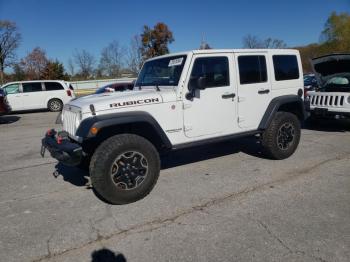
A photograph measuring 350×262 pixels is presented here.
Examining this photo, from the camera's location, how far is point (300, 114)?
5.91 m

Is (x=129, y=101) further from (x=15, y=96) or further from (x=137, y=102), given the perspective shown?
(x=15, y=96)

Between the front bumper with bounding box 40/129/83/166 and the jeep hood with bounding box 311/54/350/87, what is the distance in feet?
23.0

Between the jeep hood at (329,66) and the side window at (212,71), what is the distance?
4.61m

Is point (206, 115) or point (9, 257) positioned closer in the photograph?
point (9, 257)

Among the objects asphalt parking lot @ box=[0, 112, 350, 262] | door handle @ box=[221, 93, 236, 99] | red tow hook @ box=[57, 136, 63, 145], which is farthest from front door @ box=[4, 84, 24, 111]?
door handle @ box=[221, 93, 236, 99]

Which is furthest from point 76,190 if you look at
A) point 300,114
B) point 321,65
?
point 321,65

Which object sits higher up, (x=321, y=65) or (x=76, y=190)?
(x=321, y=65)

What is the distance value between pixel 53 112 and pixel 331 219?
1575 cm

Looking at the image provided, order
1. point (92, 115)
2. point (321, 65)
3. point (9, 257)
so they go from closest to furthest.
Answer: point (9, 257), point (92, 115), point (321, 65)

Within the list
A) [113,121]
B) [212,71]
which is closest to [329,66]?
[212,71]

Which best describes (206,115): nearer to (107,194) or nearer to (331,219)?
(107,194)

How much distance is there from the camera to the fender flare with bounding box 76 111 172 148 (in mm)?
3617

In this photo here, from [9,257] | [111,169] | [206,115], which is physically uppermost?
[206,115]

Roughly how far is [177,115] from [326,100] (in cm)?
526
